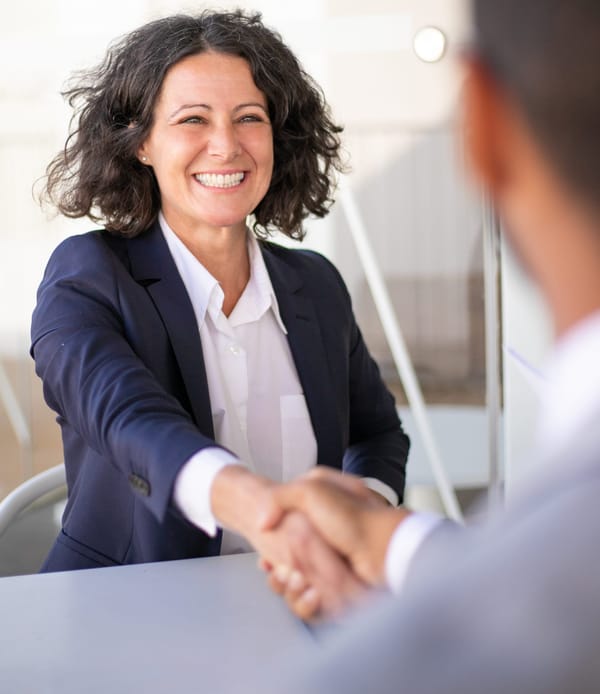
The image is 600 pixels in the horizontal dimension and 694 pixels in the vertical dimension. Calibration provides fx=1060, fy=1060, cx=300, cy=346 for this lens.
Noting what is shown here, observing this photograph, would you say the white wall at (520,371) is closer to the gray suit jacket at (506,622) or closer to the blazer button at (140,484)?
the blazer button at (140,484)

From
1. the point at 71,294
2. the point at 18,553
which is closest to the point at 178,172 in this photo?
the point at 71,294

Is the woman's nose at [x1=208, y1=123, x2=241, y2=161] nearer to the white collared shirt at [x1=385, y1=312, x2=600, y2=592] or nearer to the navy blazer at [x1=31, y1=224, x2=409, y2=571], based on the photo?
the navy blazer at [x1=31, y1=224, x2=409, y2=571]

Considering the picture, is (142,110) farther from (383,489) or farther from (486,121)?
(486,121)

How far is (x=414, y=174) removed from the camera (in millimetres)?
7078

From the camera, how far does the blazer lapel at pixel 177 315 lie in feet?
5.69

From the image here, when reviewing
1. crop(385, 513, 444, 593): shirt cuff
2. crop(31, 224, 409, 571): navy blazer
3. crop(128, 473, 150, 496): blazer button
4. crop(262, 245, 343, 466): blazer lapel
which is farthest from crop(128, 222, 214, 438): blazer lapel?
crop(385, 513, 444, 593): shirt cuff

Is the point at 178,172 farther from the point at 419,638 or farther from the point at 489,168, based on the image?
the point at 419,638

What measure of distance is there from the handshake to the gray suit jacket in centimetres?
61

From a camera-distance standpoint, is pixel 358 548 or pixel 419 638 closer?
pixel 419 638

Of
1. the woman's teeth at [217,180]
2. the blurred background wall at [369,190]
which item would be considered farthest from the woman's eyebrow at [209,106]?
the blurred background wall at [369,190]

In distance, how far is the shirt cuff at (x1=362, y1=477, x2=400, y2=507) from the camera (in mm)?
1870

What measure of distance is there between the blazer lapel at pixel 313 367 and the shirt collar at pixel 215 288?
23 millimetres

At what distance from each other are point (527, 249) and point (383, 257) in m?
6.72

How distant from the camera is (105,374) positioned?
1.51m
